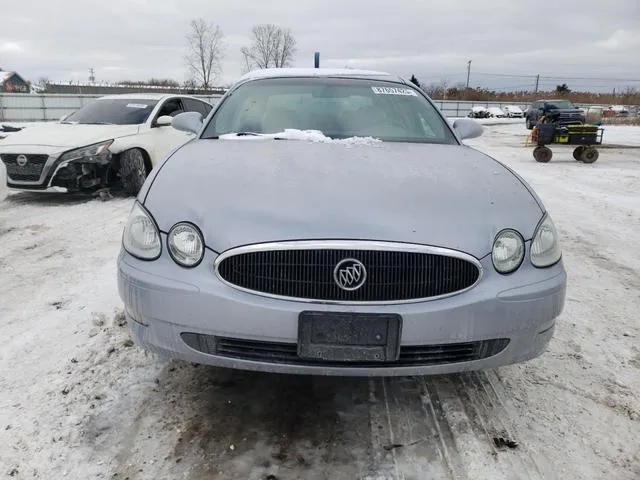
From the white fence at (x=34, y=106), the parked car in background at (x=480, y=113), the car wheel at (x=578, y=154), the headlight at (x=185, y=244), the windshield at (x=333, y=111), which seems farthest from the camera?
the parked car in background at (x=480, y=113)

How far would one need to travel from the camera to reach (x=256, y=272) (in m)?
2.07

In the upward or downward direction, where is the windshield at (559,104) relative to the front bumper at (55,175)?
upward

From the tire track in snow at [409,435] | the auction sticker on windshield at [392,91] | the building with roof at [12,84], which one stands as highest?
the building with roof at [12,84]

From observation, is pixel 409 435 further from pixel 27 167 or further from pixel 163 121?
pixel 163 121

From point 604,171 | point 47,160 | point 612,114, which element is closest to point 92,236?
point 47,160

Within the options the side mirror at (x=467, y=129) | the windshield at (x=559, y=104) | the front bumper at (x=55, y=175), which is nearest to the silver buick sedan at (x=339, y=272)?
the side mirror at (x=467, y=129)

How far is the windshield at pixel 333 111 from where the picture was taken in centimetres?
348

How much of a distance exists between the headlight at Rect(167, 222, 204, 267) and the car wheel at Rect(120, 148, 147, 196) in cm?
550

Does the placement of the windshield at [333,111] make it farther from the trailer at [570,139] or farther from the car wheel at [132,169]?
the trailer at [570,139]

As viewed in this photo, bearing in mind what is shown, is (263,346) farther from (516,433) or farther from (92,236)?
(92,236)

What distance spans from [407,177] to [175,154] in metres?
1.25

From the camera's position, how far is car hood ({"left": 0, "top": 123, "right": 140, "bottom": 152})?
6.83 metres

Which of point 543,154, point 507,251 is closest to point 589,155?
point 543,154

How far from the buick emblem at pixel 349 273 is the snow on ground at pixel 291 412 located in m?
0.71
